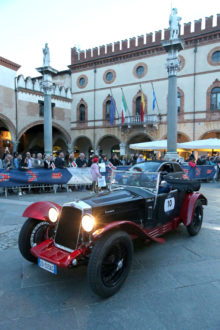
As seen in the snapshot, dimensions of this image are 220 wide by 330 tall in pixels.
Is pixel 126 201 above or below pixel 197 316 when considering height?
above

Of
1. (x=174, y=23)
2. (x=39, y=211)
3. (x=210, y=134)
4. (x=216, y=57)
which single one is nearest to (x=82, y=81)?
(x=216, y=57)

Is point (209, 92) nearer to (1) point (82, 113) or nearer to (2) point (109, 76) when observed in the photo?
(2) point (109, 76)

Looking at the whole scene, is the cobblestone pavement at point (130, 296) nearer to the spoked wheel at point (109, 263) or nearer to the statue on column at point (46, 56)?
the spoked wheel at point (109, 263)

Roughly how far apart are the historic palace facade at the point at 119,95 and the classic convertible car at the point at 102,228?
60.4 feet

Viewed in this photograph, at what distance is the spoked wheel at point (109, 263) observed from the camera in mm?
2625

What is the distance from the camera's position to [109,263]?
9.57 feet

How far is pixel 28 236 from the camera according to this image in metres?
3.47

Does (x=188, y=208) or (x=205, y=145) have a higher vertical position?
(x=205, y=145)

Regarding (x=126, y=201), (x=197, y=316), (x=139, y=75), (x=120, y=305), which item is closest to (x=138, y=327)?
(x=120, y=305)

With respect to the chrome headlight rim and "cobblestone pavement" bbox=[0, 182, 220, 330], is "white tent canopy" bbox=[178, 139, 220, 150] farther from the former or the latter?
the chrome headlight rim

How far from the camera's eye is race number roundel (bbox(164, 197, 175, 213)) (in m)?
4.28

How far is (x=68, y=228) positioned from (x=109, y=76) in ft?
79.4

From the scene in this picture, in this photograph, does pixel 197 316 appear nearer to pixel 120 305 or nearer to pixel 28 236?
pixel 120 305

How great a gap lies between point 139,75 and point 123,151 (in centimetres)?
781
